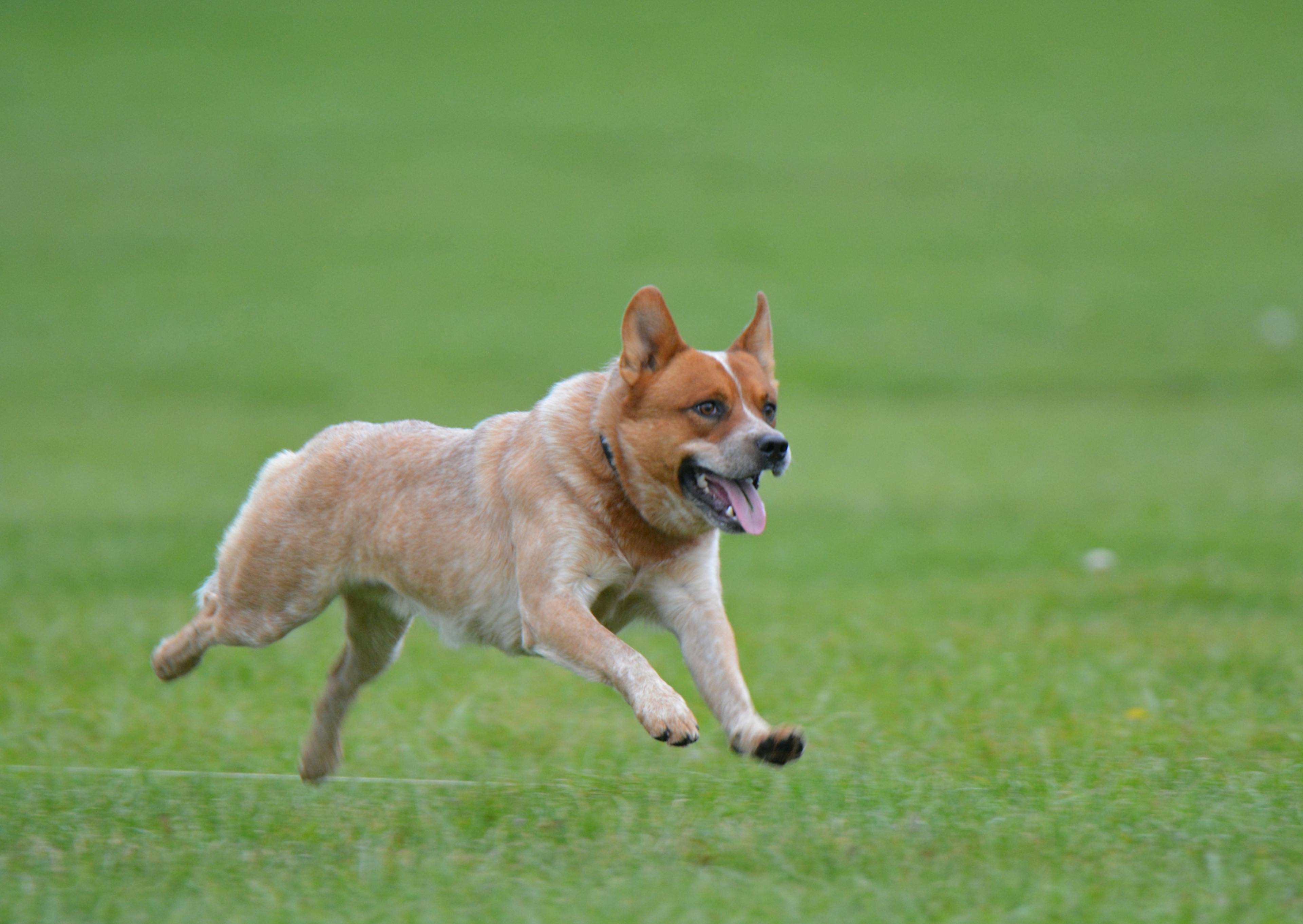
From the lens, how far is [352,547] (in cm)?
596

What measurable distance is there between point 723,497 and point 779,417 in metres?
14.7

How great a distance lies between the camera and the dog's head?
17.3 ft

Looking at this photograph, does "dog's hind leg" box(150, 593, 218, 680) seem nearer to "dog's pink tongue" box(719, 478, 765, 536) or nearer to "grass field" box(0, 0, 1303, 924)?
"grass field" box(0, 0, 1303, 924)

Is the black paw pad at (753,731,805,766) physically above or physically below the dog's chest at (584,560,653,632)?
below

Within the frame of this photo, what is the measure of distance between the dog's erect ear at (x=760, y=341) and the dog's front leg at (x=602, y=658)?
130cm

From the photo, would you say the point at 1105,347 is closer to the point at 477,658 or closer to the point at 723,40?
the point at 477,658

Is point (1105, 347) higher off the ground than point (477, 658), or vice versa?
point (1105, 347)

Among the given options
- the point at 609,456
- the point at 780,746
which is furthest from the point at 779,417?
the point at 780,746

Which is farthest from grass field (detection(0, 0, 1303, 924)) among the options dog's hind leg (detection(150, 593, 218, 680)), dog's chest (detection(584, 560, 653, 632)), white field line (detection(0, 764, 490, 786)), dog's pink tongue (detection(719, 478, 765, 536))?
dog's pink tongue (detection(719, 478, 765, 536))

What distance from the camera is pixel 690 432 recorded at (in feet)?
17.5

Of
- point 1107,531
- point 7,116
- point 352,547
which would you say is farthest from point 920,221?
point 352,547

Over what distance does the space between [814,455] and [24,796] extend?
12671 mm

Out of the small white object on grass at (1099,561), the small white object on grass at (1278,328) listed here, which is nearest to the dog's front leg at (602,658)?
the small white object on grass at (1099,561)

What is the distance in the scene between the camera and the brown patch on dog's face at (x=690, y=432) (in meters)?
5.27
